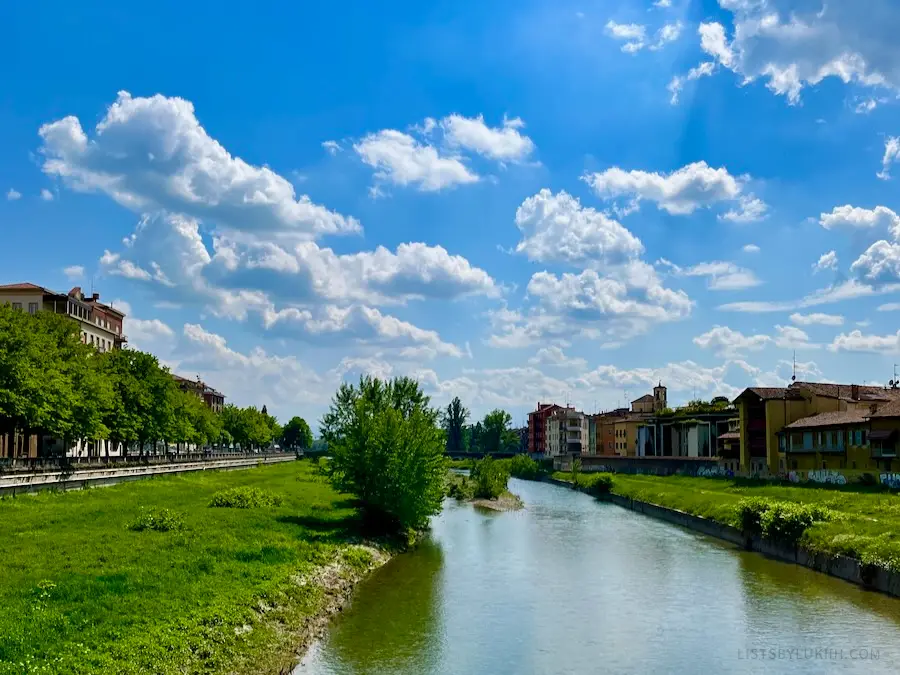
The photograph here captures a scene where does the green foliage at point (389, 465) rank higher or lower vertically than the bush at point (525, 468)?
higher

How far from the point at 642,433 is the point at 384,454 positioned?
400 ft

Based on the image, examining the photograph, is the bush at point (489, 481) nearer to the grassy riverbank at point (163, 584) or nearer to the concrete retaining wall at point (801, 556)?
the concrete retaining wall at point (801, 556)

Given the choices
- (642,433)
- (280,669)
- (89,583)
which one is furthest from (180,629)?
(642,433)

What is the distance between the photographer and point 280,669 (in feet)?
81.4

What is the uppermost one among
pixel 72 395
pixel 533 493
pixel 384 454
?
pixel 72 395

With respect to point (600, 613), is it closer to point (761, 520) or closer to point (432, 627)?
point (432, 627)

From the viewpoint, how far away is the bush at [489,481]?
97.1 m

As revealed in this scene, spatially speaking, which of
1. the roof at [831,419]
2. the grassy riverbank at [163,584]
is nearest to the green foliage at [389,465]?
the grassy riverbank at [163,584]

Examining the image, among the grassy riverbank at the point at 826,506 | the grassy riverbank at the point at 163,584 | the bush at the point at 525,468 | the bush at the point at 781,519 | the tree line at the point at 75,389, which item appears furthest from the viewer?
the bush at the point at 525,468

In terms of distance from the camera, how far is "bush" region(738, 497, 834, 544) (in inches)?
2021

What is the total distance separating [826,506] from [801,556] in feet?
52.3

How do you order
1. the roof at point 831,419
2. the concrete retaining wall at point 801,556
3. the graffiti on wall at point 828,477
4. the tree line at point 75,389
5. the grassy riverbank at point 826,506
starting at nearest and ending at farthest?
1. the concrete retaining wall at point 801,556
2. the grassy riverbank at point 826,506
3. the tree line at point 75,389
4. the graffiti on wall at point 828,477
5. the roof at point 831,419

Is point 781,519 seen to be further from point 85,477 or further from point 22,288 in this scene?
point 22,288

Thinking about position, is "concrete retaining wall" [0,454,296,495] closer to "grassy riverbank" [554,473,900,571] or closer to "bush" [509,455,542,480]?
"grassy riverbank" [554,473,900,571]
